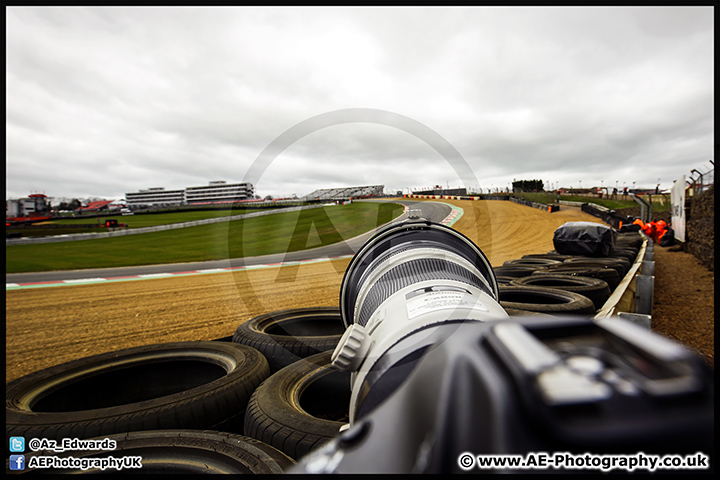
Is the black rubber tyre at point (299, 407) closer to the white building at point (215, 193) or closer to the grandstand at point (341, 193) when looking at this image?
the grandstand at point (341, 193)

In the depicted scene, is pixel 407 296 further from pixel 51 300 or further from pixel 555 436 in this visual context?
pixel 51 300

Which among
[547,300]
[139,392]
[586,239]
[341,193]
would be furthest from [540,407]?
[341,193]

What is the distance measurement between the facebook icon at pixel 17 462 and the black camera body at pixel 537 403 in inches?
88.4

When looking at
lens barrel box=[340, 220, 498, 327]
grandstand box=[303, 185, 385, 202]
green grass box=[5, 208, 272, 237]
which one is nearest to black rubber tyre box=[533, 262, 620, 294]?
lens barrel box=[340, 220, 498, 327]

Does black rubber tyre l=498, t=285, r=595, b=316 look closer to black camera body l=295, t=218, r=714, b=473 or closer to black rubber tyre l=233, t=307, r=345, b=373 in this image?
black rubber tyre l=233, t=307, r=345, b=373

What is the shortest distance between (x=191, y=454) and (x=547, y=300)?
16.5 feet

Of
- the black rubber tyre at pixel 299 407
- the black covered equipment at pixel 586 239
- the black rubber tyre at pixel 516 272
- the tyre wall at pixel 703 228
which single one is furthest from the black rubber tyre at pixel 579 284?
the tyre wall at pixel 703 228

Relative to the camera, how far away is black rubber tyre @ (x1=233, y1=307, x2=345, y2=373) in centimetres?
371

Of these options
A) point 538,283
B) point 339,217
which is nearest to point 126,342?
point 538,283

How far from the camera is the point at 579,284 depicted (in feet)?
19.1

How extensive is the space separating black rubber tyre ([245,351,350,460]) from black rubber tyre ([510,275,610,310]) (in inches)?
160

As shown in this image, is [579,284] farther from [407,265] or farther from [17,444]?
[17,444]

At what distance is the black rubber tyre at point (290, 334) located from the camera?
371 centimetres

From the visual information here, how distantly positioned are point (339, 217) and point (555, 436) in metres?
37.0
